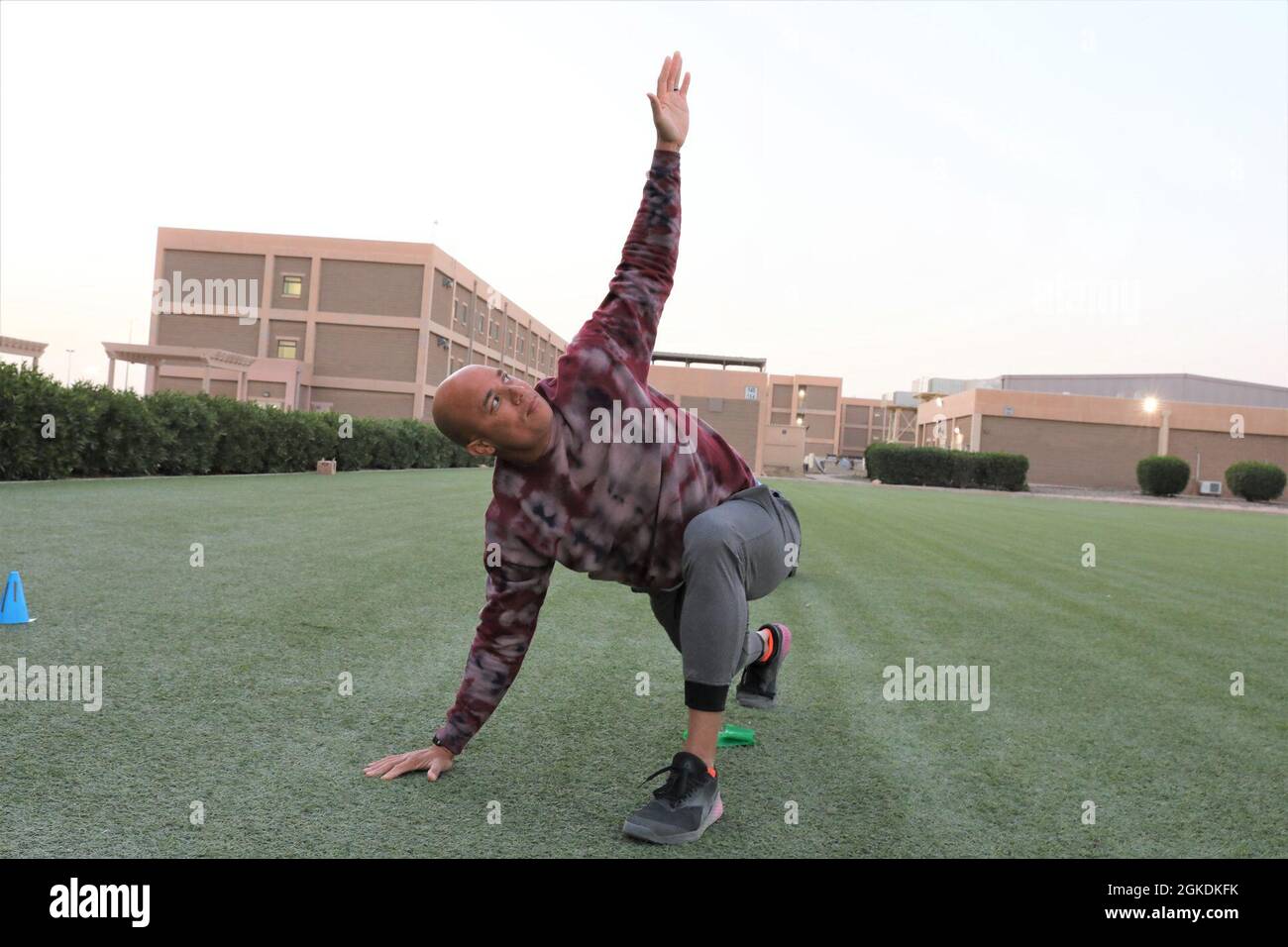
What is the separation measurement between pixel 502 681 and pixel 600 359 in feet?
2.86

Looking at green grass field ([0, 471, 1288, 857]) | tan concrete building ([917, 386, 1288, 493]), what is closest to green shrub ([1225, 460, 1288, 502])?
tan concrete building ([917, 386, 1288, 493])

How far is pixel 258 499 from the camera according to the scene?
1167 cm

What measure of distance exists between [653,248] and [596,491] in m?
0.74

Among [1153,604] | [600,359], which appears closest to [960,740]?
[600,359]

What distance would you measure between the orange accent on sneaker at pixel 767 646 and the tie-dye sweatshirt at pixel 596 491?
0.72m

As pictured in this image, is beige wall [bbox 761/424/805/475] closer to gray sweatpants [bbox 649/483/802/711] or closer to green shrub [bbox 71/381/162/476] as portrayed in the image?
green shrub [bbox 71/381/162/476]

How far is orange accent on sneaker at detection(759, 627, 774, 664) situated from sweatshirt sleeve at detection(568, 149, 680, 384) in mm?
1032

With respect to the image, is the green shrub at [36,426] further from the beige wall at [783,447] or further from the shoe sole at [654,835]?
the beige wall at [783,447]

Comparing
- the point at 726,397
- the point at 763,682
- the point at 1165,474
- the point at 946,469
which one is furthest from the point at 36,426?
the point at 726,397

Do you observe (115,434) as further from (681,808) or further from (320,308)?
(320,308)

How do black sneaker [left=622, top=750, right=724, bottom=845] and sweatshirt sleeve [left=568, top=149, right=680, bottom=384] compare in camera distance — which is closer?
black sneaker [left=622, top=750, right=724, bottom=845]

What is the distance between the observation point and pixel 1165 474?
3606 cm

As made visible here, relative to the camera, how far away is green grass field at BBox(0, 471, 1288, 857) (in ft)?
6.98
